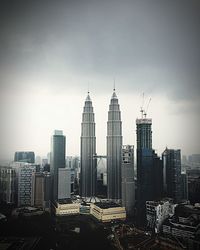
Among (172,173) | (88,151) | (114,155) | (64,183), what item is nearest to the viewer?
(172,173)

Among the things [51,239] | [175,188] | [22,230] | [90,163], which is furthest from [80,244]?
[90,163]

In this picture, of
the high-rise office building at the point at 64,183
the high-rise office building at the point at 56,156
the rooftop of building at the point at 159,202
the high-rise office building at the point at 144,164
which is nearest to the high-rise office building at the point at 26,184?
the high-rise office building at the point at 56,156

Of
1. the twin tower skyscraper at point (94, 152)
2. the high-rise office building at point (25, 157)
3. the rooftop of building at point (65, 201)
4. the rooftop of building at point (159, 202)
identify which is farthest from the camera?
the twin tower skyscraper at point (94, 152)

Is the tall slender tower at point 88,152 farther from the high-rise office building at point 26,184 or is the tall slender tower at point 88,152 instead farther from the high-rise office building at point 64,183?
the high-rise office building at point 26,184

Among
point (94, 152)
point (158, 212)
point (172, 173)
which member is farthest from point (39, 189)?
point (172, 173)

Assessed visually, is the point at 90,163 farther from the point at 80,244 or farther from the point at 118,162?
the point at 80,244

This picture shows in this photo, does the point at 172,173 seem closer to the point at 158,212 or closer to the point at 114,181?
the point at 158,212
